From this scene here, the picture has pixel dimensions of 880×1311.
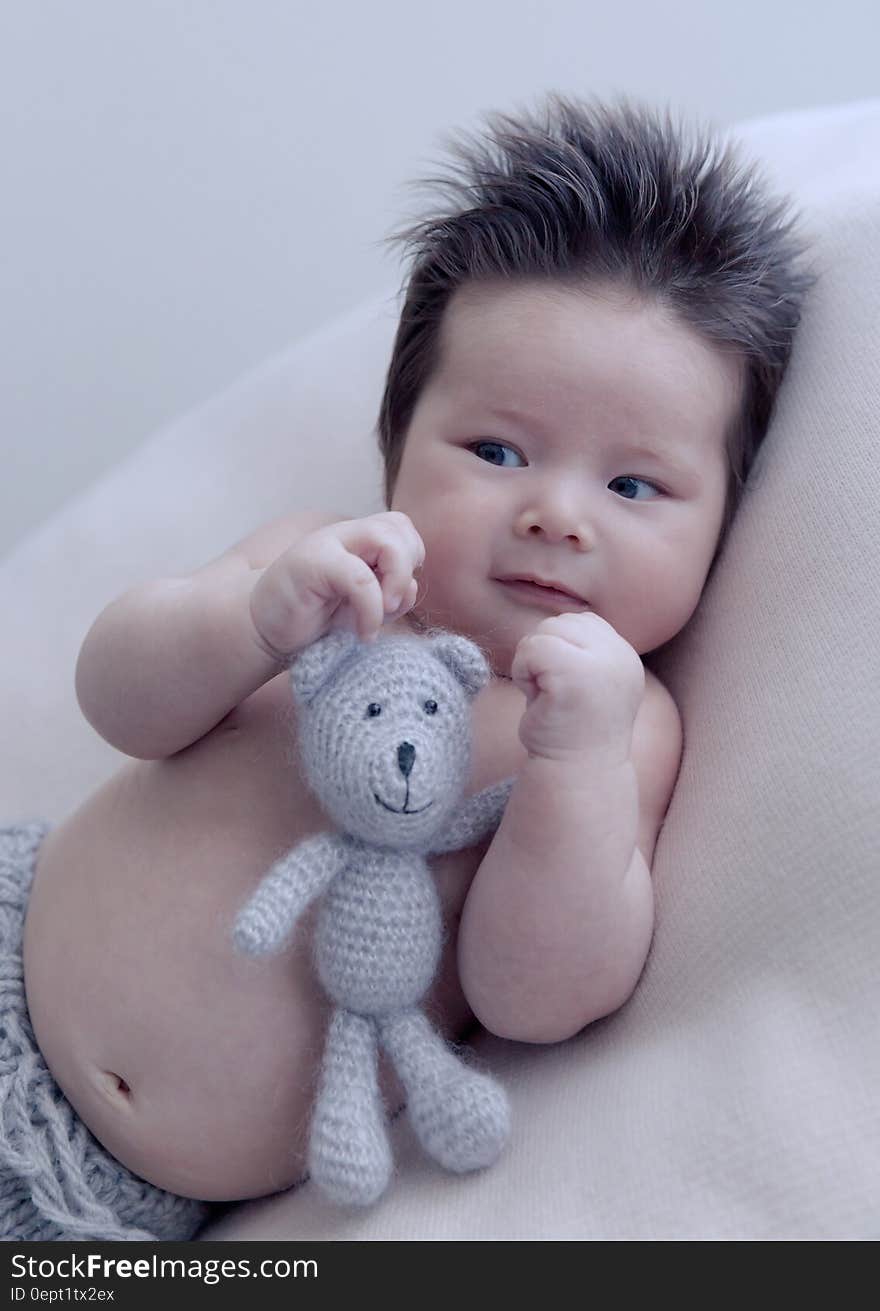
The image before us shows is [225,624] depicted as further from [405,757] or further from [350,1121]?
[350,1121]

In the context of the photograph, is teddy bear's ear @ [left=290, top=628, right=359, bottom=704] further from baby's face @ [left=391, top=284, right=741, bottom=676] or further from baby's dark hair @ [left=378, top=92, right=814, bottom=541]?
baby's dark hair @ [left=378, top=92, right=814, bottom=541]

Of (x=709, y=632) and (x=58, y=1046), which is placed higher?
(x=709, y=632)

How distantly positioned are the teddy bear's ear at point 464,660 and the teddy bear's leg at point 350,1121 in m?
0.21

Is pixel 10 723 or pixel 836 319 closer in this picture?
pixel 836 319

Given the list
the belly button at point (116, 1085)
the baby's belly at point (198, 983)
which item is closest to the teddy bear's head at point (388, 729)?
the baby's belly at point (198, 983)

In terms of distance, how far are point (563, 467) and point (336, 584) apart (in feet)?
0.72

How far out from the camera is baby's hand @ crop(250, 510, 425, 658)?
0.73m

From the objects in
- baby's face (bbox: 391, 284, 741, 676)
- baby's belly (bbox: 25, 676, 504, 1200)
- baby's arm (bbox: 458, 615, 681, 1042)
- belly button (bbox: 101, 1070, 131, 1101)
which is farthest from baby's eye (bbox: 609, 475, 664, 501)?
belly button (bbox: 101, 1070, 131, 1101)

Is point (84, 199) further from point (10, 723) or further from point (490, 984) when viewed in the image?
point (490, 984)

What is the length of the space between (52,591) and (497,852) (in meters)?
0.65

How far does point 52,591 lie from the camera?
4.05 feet
